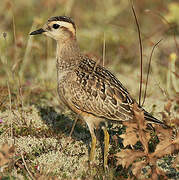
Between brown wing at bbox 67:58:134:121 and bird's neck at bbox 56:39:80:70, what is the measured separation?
0.35 meters

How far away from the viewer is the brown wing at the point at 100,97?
484 cm

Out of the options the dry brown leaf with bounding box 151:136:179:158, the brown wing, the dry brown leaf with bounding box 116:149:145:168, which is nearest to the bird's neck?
the brown wing

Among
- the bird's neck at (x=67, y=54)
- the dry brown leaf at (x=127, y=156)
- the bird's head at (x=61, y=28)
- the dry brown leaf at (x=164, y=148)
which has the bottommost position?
the dry brown leaf at (x=127, y=156)

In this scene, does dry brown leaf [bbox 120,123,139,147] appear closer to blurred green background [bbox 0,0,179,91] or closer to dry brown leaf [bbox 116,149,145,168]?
dry brown leaf [bbox 116,149,145,168]

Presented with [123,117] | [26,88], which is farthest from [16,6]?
[123,117]

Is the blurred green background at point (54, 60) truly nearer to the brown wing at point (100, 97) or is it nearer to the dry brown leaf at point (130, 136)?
the brown wing at point (100, 97)

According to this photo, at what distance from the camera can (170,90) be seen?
7.97m

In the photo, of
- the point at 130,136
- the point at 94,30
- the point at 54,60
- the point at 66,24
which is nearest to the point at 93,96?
the point at 130,136

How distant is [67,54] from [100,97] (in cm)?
91

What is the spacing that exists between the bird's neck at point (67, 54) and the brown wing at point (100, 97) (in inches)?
13.7

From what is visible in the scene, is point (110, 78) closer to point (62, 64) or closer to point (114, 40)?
point (62, 64)

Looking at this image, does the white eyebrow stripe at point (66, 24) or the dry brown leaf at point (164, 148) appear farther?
the white eyebrow stripe at point (66, 24)

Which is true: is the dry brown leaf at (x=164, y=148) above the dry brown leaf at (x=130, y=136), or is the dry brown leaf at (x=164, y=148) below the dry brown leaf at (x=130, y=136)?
below

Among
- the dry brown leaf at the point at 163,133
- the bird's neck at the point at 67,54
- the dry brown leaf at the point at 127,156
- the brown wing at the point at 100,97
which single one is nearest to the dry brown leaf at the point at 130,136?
the dry brown leaf at the point at 127,156
